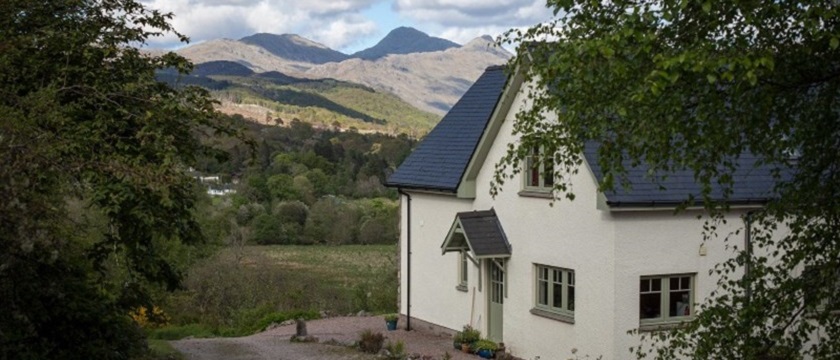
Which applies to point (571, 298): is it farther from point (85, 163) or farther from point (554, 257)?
point (85, 163)

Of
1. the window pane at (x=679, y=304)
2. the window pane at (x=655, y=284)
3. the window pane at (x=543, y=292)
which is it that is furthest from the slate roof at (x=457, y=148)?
the window pane at (x=543, y=292)

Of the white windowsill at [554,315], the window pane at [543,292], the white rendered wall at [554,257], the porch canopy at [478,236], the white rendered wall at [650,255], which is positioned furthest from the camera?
the porch canopy at [478,236]

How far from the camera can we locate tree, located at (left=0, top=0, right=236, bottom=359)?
1095cm

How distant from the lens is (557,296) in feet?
74.4

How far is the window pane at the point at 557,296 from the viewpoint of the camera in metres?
22.5

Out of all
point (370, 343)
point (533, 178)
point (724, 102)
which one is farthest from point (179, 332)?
point (724, 102)

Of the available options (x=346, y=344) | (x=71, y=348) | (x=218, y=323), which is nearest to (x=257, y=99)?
(x=218, y=323)

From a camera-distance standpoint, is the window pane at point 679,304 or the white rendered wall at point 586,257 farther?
the window pane at point 679,304

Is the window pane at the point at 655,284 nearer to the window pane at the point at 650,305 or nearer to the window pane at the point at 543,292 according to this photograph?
the window pane at the point at 650,305

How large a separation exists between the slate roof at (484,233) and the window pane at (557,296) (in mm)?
1582

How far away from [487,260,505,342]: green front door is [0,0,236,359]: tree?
8945 millimetres

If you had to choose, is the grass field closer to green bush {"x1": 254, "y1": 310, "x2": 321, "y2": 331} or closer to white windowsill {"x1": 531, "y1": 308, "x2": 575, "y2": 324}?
green bush {"x1": 254, "y1": 310, "x2": 321, "y2": 331}

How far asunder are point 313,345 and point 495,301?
17.0 feet

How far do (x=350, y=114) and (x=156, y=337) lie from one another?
14796cm
